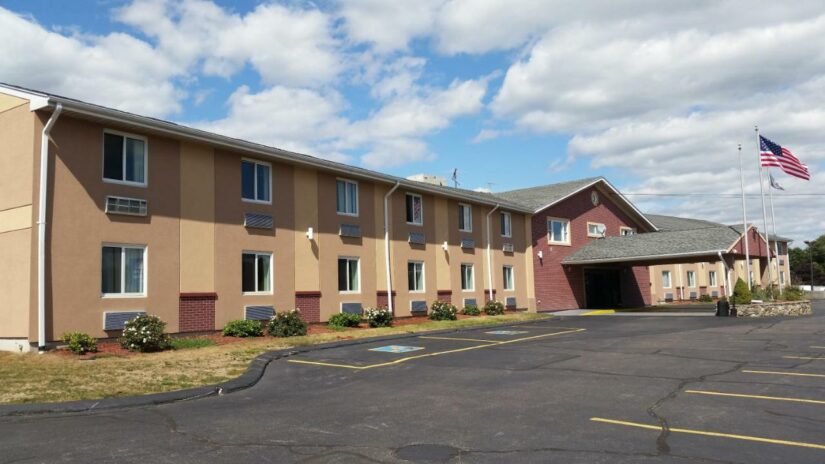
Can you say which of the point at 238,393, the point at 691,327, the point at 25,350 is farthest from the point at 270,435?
the point at 691,327

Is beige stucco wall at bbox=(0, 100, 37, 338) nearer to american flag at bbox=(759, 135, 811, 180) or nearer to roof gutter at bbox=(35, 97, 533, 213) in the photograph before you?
roof gutter at bbox=(35, 97, 533, 213)

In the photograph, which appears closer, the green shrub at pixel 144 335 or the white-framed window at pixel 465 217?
the green shrub at pixel 144 335

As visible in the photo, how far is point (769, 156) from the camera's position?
29312 millimetres

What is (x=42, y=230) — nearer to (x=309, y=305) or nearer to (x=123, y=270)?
(x=123, y=270)

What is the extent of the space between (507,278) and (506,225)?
9.10 ft

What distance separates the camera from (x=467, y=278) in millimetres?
29891

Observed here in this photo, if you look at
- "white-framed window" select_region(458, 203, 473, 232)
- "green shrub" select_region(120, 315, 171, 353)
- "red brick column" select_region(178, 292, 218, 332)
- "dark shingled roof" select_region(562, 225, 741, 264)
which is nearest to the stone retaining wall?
"dark shingled roof" select_region(562, 225, 741, 264)

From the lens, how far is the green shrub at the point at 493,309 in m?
29.7

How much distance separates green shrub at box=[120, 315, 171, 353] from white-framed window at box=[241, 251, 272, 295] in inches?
165

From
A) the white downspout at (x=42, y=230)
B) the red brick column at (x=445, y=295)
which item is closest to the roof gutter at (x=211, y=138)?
the white downspout at (x=42, y=230)

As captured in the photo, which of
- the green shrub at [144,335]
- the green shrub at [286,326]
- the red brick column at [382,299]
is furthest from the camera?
the red brick column at [382,299]

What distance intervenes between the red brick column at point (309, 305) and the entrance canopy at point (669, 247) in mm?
18596

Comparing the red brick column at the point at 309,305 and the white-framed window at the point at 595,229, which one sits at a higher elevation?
the white-framed window at the point at 595,229

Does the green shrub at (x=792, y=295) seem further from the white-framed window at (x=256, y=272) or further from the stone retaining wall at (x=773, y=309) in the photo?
the white-framed window at (x=256, y=272)
